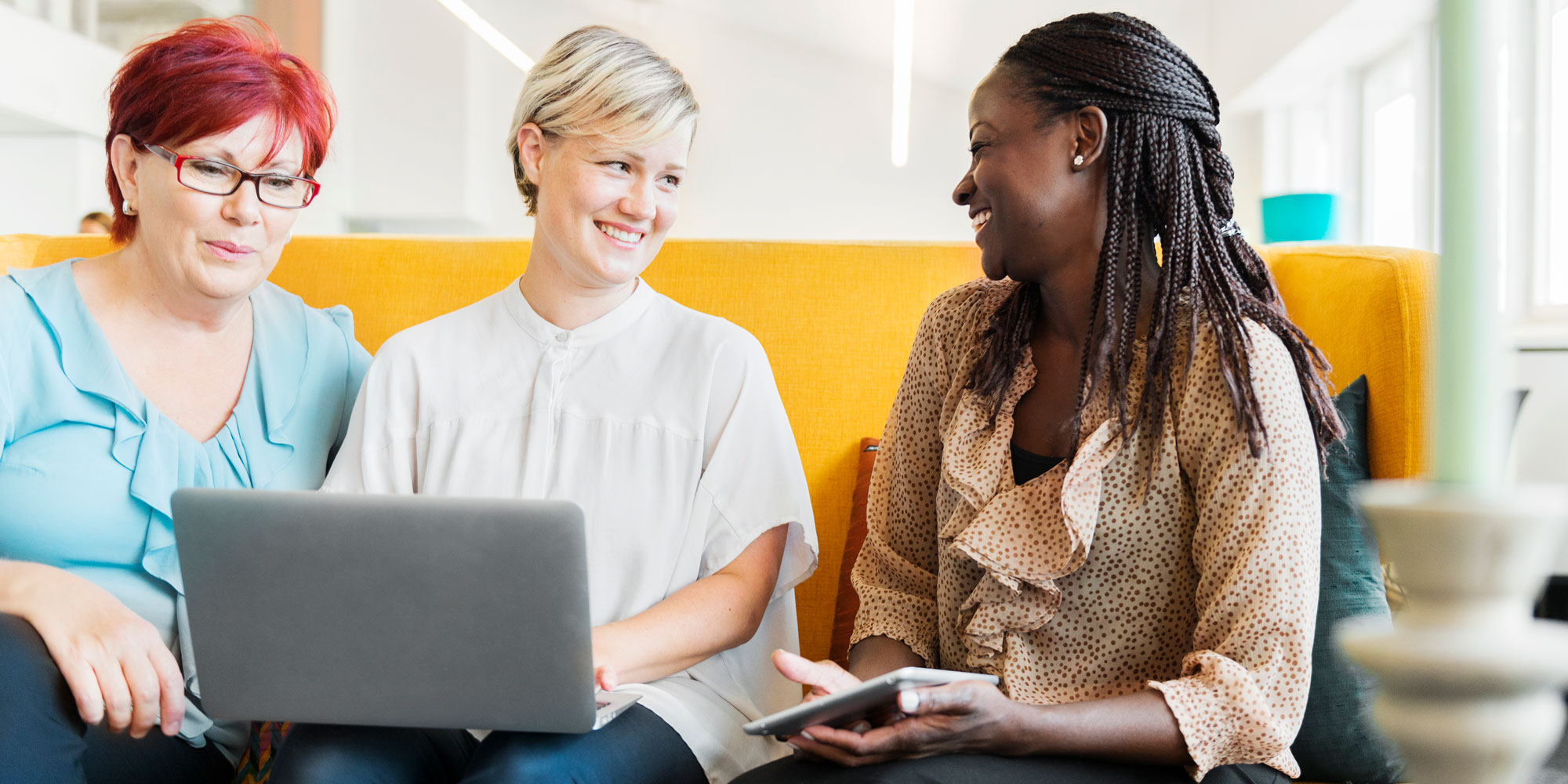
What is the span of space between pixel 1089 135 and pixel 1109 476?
359 mm

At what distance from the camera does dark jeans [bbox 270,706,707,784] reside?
3.47 ft

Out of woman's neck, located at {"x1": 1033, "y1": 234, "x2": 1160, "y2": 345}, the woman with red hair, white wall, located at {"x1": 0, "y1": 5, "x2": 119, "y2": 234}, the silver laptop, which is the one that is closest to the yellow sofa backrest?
the woman with red hair

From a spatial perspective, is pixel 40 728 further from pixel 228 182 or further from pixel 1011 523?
pixel 1011 523

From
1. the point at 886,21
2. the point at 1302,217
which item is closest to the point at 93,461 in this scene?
the point at 1302,217

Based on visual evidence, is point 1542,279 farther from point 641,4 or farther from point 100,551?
point 641,4

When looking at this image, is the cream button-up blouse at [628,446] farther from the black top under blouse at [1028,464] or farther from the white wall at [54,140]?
the white wall at [54,140]

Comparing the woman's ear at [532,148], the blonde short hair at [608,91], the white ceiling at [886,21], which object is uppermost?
the white ceiling at [886,21]

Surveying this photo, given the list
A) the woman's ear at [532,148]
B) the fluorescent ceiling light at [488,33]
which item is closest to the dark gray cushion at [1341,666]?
the woman's ear at [532,148]

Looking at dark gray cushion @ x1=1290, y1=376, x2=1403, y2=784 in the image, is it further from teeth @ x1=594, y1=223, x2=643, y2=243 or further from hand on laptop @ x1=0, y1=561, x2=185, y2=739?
hand on laptop @ x1=0, y1=561, x2=185, y2=739

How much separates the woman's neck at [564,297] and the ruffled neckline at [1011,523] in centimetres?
49

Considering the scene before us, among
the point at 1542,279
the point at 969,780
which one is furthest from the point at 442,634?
the point at 1542,279

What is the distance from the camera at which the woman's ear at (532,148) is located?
146 cm

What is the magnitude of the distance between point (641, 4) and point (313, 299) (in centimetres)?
493

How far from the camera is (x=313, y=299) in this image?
6.43 feet
